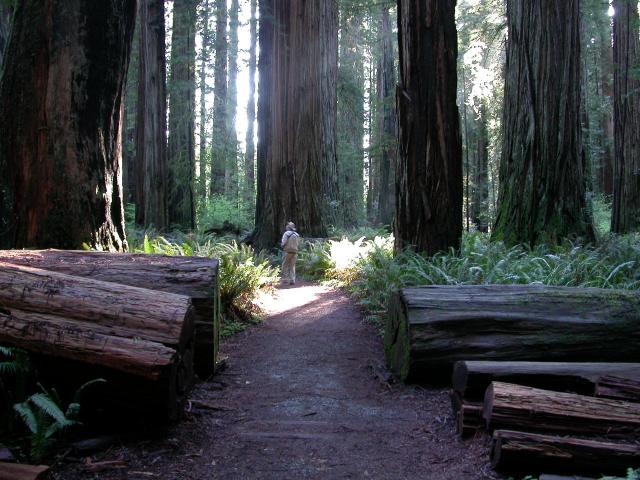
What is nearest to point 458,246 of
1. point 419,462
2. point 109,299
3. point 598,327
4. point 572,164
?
point 572,164

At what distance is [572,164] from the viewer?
9312 millimetres

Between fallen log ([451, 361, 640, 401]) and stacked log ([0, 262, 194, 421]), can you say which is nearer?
stacked log ([0, 262, 194, 421])

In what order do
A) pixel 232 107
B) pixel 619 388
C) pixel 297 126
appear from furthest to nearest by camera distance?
pixel 232 107
pixel 297 126
pixel 619 388

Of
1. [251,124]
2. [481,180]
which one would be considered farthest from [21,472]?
[251,124]

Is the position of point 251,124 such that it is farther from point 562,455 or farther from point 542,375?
point 562,455

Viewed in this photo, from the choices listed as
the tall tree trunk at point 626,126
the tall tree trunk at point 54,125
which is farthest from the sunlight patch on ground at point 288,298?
the tall tree trunk at point 626,126

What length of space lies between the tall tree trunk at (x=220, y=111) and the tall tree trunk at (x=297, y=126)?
7028 mm

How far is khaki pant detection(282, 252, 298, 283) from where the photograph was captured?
39.9 feet

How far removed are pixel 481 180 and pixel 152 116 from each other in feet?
72.4

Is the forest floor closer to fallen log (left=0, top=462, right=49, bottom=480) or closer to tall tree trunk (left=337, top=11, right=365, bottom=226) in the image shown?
fallen log (left=0, top=462, right=49, bottom=480)

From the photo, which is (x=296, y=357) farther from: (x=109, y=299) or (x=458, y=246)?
(x=458, y=246)

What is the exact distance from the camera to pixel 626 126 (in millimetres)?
14305

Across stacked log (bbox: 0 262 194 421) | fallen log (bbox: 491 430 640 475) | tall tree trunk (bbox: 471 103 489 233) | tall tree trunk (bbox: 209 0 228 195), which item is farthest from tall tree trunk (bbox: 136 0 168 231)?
tall tree trunk (bbox: 471 103 489 233)

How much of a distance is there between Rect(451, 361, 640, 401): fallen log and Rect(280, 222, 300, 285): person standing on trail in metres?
8.26
